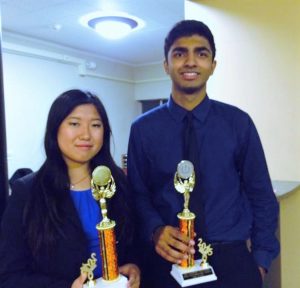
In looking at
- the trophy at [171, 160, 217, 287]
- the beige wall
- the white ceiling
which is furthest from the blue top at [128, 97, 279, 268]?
the white ceiling

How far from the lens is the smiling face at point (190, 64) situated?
112 centimetres

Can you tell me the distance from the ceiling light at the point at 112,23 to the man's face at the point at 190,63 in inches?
86.4

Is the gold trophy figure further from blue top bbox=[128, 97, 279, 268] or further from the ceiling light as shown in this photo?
the ceiling light

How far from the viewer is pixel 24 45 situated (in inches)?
157

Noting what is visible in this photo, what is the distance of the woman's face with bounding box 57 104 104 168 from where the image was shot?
3.31ft

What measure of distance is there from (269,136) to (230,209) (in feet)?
3.32

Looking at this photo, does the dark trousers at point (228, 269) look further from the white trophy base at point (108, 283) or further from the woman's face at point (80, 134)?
the woman's face at point (80, 134)

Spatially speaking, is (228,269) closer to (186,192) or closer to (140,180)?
(186,192)

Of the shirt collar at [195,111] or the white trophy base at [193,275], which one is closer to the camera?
the white trophy base at [193,275]

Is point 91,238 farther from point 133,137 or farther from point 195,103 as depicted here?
point 195,103

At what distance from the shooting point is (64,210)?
98cm

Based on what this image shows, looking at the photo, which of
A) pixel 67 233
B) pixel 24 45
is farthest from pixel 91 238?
pixel 24 45

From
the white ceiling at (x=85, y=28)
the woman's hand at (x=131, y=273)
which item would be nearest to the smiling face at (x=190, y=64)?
the woman's hand at (x=131, y=273)

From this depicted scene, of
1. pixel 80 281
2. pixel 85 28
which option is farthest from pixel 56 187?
pixel 85 28
